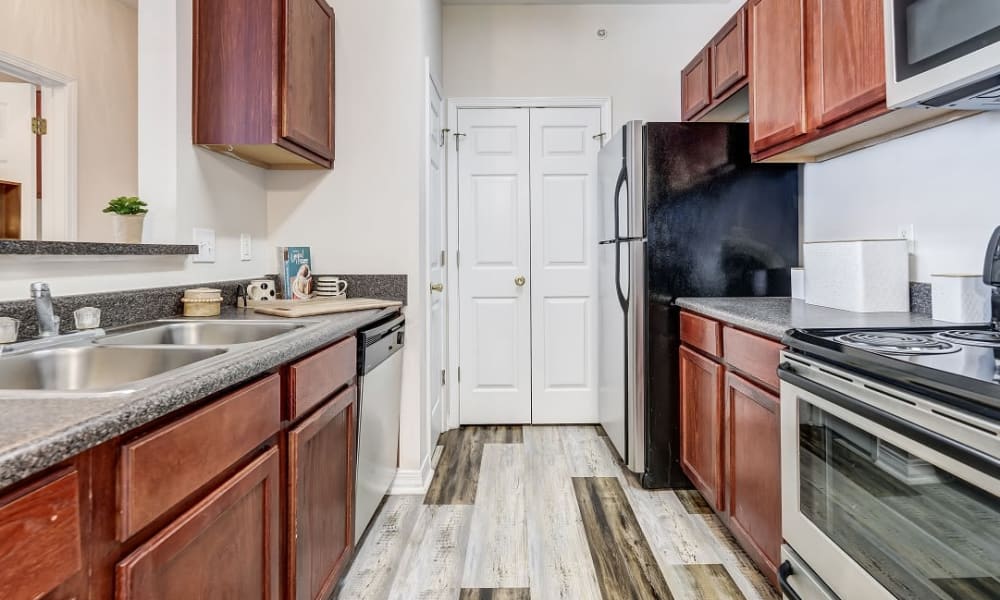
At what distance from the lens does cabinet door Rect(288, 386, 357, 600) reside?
1.26 m

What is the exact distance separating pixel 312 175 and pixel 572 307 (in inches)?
71.5

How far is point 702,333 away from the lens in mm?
2119

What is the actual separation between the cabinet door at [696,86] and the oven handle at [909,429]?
1869 mm

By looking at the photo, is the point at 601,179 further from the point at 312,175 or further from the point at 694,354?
the point at 312,175

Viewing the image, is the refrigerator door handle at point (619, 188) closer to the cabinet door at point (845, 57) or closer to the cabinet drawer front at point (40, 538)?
the cabinet door at point (845, 57)

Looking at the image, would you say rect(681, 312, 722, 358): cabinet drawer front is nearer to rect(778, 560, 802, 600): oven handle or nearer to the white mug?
rect(778, 560, 802, 600): oven handle

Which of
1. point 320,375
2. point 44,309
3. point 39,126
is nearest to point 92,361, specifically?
point 44,309

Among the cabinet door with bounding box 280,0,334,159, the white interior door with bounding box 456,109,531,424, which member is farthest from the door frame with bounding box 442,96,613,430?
the cabinet door with bounding box 280,0,334,159

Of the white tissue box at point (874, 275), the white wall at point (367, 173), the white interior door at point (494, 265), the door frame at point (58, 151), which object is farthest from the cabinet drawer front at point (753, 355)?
the door frame at point (58, 151)

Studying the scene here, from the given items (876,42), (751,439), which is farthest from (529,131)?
(751,439)

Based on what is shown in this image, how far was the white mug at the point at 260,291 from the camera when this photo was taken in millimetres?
2092

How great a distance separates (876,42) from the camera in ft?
4.98

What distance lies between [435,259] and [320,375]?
1.57 m

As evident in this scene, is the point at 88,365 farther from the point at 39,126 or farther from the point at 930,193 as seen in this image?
the point at 930,193
